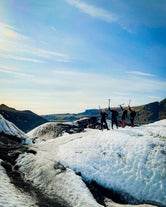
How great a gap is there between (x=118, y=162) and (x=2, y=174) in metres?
12.2

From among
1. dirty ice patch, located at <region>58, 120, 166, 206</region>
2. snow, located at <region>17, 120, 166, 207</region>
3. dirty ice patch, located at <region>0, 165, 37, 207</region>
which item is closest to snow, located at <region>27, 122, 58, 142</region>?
snow, located at <region>17, 120, 166, 207</region>

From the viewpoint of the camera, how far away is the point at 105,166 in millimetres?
26344

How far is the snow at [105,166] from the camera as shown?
74.8 feet

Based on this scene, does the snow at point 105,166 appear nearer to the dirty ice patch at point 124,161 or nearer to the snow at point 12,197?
the dirty ice patch at point 124,161

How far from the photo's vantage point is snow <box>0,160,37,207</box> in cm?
1767

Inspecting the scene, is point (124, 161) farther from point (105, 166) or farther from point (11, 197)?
point (11, 197)

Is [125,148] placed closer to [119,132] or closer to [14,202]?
[119,132]

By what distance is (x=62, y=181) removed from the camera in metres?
23.3

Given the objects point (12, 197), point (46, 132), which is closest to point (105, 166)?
point (12, 197)

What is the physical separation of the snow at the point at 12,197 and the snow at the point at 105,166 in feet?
7.90

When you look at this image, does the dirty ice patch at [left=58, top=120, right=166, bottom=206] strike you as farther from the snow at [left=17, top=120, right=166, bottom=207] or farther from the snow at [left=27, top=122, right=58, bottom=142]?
the snow at [left=27, top=122, right=58, bottom=142]

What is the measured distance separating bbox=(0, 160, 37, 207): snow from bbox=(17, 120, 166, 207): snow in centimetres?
241

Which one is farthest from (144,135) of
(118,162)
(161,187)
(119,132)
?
(161,187)

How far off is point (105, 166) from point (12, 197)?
10740 millimetres
